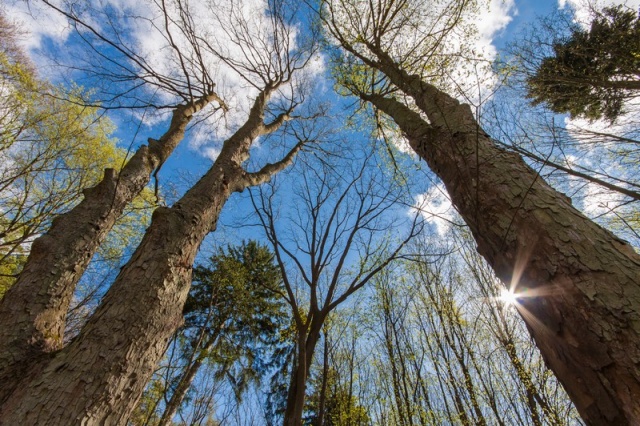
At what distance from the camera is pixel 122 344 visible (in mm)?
1431

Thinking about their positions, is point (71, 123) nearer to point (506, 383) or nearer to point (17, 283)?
point (17, 283)

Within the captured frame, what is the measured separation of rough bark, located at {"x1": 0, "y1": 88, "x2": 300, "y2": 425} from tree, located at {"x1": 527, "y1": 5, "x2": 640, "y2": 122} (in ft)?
21.6

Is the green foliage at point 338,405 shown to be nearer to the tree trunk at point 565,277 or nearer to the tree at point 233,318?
the tree at point 233,318

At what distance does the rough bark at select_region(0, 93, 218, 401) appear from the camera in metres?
1.49

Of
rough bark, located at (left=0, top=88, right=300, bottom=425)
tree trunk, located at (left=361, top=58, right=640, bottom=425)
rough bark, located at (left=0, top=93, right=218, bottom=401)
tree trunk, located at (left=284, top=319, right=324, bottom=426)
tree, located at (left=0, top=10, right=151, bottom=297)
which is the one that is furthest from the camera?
tree, located at (left=0, top=10, right=151, bottom=297)

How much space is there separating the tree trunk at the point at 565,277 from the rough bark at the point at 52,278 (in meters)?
2.34

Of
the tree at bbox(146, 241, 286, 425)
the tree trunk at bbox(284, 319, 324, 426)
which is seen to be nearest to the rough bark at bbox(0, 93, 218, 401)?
the tree trunk at bbox(284, 319, 324, 426)

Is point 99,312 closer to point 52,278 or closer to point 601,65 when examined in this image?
point 52,278

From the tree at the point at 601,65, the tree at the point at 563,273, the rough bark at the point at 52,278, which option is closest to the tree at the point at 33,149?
the rough bark at the point at 52,278

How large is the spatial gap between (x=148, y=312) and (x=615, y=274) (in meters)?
2.21

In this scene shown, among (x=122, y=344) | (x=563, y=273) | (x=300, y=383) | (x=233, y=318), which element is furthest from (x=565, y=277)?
(x=233, y=318)

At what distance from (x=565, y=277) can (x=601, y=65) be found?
8.82 meters

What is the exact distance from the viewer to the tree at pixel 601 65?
5.41 metres

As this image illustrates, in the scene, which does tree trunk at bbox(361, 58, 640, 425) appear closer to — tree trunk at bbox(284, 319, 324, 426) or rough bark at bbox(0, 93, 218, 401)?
tree trunk at bbox(284, 319, 324, 426)
